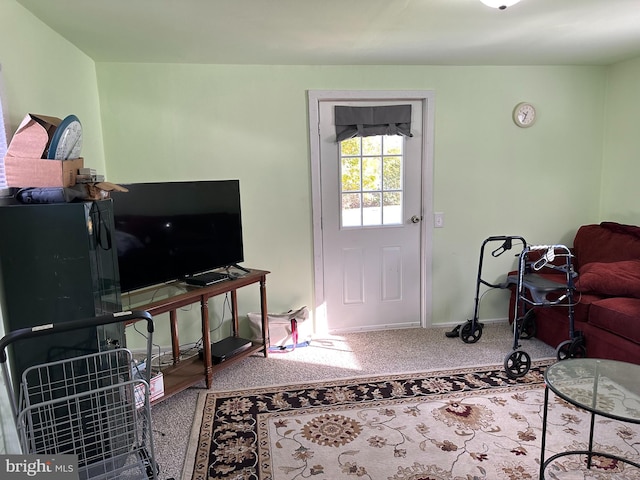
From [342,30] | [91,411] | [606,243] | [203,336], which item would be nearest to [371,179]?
[342,30]

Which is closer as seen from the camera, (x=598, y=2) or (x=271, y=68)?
(x=598, y=2)

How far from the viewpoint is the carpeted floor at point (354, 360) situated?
2693mm

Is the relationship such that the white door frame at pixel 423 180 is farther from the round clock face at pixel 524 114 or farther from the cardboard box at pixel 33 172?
the cardboard box at pixel 33 172

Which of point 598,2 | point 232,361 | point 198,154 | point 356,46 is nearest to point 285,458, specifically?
point 232,361

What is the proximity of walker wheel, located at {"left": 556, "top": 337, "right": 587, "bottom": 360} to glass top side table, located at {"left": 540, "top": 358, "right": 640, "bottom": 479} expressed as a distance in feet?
3.10

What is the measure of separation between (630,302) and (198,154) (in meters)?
3.29

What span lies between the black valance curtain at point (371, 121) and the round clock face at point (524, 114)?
0.97 meters

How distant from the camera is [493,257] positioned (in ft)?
12.8

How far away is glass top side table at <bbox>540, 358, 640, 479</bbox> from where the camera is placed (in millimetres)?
1738

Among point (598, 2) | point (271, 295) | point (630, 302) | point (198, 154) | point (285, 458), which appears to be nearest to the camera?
point (285, 458)

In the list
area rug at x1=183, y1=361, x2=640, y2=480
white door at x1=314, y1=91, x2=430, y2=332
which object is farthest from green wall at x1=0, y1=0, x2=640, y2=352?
area rug at x1=183, y1=361, x2=640, y2=480

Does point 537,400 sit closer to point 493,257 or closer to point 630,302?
point 630,302

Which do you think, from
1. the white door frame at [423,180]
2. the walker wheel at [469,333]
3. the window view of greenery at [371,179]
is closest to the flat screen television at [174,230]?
the white door frame at [423,180]

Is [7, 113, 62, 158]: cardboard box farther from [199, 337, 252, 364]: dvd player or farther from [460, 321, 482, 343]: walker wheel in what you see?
[460, 321, 482, 343]: walker wheel
